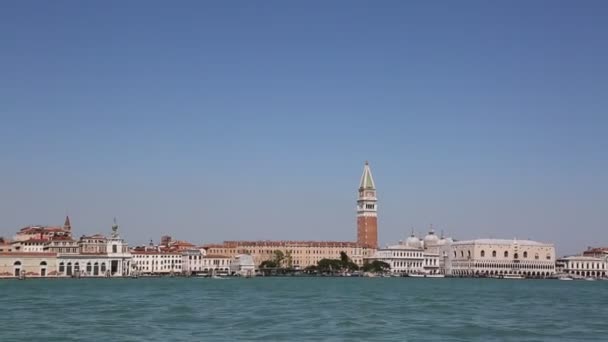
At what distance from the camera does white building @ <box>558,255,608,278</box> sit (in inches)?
4247

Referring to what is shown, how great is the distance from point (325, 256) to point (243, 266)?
14785 millimetres

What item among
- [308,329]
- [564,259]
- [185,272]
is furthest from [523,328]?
[564,259]

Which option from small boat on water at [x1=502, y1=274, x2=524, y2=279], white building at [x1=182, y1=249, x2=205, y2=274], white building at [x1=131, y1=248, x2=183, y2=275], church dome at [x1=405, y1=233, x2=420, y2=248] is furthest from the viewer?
church dome at [x1=405, y1=233, x2=420, y2=248]

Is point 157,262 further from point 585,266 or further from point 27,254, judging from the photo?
point 585,266

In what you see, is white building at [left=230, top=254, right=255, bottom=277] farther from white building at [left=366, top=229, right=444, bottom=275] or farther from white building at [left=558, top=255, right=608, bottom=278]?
white building at [left=558, top=255, right=608, bottom=278]

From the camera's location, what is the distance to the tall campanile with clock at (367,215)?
110188 millimetres

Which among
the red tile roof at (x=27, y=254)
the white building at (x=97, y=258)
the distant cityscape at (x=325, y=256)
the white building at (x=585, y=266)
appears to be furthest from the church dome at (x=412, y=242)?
the red tile roof at (x=27, y=254)

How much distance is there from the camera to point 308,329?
21609 millimetres

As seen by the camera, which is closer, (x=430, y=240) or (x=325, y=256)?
(x=325, y=256)

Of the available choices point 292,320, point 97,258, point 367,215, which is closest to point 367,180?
point 367,215

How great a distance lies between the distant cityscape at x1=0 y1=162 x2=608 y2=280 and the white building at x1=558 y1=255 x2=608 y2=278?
0.11 m

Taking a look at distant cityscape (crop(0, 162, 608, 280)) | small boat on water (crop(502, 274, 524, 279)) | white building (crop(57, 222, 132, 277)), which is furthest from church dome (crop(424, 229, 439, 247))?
white building (crop(57, 222, 132, 277))

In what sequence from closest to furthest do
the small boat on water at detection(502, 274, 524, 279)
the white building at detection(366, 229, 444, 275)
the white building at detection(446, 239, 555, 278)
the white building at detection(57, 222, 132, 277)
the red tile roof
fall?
the red tile roof < the white building at detection(57, 222, 132, 277) < the small boat on water at detection(502, 274, 524, 279) < the white building at detection(446, 239, 555, 278) < the white building at detection(366, 229, 444, 275)

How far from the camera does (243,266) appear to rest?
302ft
